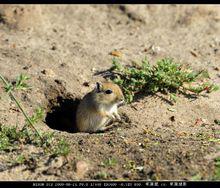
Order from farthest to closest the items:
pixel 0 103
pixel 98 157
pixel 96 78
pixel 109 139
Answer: pixel 96 78 < pixel 0 103 < pixel 109 139 < pixel 98 157

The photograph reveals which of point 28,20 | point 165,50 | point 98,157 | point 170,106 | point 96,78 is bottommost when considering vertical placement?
point 98,157

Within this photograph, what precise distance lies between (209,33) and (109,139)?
4360 mm

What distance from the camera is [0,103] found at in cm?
827

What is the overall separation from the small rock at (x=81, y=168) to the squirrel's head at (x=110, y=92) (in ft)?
6.47

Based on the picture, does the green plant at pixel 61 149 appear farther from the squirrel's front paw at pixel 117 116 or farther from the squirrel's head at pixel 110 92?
the squirrel's head at pixel 110 92

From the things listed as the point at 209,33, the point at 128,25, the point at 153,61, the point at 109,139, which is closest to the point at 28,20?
the point at 128,25

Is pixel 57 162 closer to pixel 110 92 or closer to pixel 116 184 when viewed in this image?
pixel 116 184

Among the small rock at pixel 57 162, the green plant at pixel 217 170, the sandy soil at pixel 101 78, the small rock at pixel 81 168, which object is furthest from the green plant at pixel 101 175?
the green plant at pixel 217 170

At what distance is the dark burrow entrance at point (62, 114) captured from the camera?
8.90 meters

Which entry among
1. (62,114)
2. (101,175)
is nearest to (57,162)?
(101,175)

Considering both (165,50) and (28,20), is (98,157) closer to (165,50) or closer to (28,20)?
(165,50)

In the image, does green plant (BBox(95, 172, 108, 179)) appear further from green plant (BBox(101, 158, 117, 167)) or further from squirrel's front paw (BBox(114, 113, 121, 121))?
squirrel's front paw (BBox(114, 113, 121, 121))

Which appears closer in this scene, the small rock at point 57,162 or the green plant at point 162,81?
the small rock at point 57,162

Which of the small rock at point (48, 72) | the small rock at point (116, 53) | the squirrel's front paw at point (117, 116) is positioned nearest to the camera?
the squirrel's front paw at point (117, 116)
